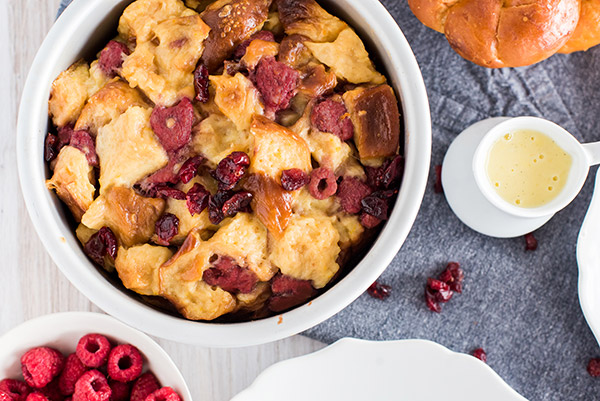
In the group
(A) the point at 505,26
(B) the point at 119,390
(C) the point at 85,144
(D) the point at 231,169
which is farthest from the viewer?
(B) the point at 119,390

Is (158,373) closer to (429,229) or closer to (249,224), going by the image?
(249,224)

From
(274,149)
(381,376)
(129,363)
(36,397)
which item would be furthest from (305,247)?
(36,397)

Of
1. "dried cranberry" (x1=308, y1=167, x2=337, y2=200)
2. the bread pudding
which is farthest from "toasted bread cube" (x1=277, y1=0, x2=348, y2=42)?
"dried cranberry" (x1=308, y1=167, x2=337, y2=200)

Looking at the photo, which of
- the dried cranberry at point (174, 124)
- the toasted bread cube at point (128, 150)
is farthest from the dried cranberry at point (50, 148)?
the dried cranberry at point (174, 124)

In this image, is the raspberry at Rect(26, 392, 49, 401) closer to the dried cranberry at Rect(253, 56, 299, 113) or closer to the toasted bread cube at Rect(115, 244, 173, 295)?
the toasted bread cube at Rect(115, 244, 173, 295)

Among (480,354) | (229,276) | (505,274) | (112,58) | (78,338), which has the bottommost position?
(480,354)

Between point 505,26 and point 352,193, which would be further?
point 505,26

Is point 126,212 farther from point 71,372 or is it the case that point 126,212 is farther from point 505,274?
point 505,274

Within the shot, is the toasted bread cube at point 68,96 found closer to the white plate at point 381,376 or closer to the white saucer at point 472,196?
the white plate at point 381,376
